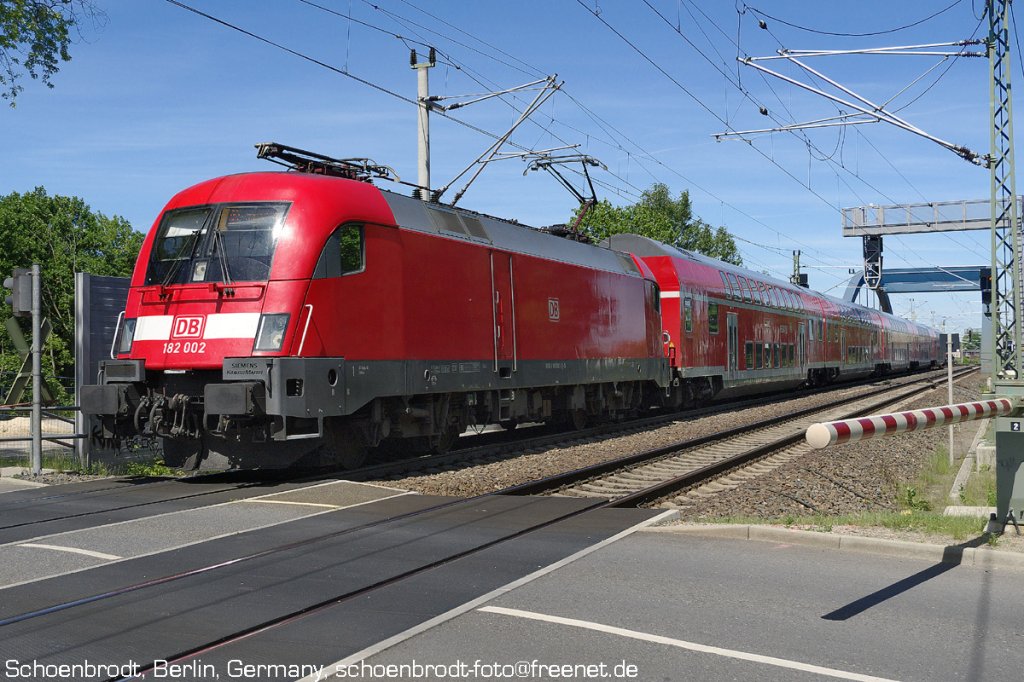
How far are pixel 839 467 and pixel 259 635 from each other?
10.4 m

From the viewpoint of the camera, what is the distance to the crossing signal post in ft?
40.9

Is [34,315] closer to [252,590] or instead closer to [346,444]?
[346,444]

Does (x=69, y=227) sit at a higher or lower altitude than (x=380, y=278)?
higher

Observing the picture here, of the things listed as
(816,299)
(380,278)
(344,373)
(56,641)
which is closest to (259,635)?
(56,641)

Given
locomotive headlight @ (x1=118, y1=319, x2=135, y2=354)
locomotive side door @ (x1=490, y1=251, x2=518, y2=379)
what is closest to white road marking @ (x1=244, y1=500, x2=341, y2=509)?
locomotive headlight @ (x1=118, y1=319, x2=135, y2=354)

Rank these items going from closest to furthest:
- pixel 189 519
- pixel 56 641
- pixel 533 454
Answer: pixel 56 641, pixel 189 519, pixel 533 454

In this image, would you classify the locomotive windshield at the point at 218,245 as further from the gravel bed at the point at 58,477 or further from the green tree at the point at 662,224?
the green tree at the point at 662,224

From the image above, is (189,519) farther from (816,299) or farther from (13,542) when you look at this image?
(816,299)

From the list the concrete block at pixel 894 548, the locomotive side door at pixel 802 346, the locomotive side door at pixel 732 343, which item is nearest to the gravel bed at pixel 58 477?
the concrete block at pixel 894 548

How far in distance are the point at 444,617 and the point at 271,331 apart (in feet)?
19.4

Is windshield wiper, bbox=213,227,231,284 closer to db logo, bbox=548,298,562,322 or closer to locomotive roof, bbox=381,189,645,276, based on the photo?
locomotive roof, bbox=381,189,645,276

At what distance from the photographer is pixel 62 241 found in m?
66.4

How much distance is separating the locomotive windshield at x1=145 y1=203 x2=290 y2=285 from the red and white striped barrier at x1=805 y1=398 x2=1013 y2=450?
694 centimetres

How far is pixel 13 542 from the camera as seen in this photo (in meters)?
7.96
